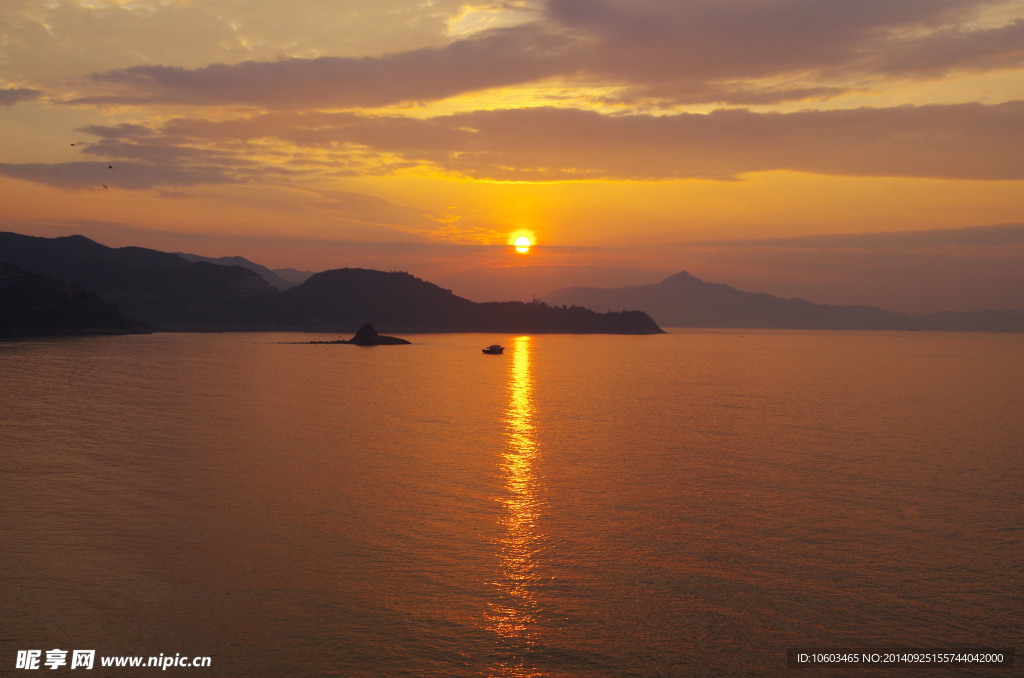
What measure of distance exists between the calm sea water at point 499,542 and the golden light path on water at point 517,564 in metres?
0.09

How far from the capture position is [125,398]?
190 feet

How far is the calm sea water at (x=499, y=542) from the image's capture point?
14484 mm

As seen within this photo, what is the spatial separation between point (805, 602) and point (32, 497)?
2419 centimetres

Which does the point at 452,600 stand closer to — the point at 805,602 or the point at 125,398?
the point at 805,602

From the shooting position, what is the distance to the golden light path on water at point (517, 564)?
46.9 ft

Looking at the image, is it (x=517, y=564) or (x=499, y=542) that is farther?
(x=499, y=542)

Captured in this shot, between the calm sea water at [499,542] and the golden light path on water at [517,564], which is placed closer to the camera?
the golden light path on water at [517,564]

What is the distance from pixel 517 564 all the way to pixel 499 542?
6.46 feet

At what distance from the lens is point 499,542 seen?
20.7 metres

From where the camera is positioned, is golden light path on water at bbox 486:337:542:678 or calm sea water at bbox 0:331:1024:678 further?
calm sea water at bbox 0:331:1024:678

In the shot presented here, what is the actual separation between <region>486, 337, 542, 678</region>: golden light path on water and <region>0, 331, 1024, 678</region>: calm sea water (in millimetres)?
92

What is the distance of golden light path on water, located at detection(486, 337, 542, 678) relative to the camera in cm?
1429

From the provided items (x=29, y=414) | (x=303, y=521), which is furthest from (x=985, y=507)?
(x=29, y=414)

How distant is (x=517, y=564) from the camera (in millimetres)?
18828
